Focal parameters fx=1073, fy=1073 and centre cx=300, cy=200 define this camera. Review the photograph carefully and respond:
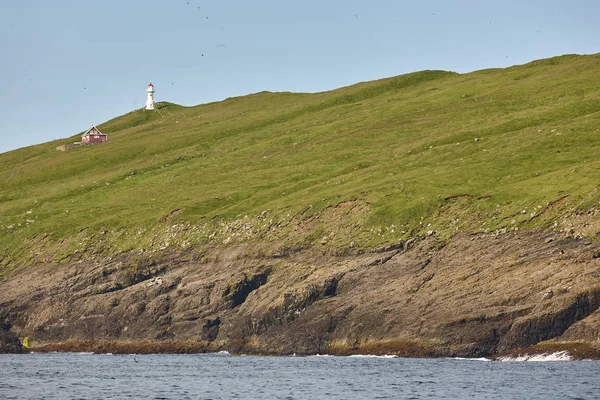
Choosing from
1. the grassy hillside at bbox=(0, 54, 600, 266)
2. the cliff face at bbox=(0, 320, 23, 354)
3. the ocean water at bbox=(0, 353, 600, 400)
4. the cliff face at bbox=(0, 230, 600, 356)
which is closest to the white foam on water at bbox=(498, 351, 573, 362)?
the ocean water at bbox=(0, 353, 600, 400)

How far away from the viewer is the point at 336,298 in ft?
297

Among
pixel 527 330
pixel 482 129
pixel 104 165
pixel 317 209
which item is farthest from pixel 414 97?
pixel 527 330

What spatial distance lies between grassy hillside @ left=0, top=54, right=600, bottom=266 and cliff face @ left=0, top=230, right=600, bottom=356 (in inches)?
185

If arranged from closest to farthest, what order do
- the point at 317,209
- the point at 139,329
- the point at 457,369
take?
the point at 457,369
the point at 139,329
the point at 317,209

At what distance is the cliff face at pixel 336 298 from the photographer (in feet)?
250

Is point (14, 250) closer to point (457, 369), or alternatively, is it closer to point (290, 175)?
point (290, 175)

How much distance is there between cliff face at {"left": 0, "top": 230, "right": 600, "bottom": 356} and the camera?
76312 millimetres

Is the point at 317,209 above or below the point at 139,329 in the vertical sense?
above

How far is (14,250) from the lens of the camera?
13412 centimetres

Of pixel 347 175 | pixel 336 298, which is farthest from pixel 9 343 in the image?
pixel 347 175

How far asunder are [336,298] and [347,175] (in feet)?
143

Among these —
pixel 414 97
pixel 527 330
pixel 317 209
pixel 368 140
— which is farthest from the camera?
pixel 414 97

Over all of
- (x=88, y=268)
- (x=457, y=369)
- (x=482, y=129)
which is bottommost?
(x=457, y=369)

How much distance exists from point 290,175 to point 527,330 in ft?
232
